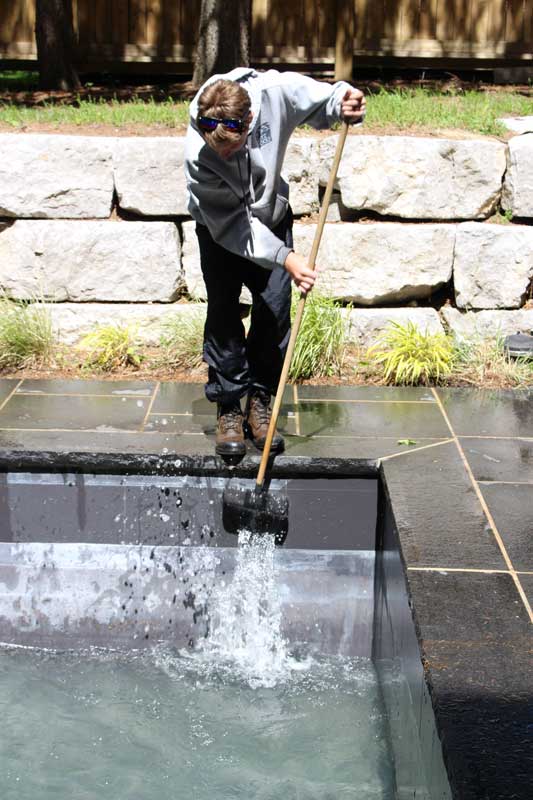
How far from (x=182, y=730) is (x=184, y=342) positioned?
8.19 ft

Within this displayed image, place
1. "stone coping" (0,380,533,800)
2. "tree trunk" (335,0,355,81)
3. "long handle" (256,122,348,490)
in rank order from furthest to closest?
1. "tree trunk" (335,0,355,81)
2. "long handle" (256,122,348,490)
3. "stone coping" (0,380,533,800)

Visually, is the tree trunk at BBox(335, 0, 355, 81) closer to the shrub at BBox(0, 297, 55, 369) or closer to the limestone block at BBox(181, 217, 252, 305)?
the limestone block at BBox(181, 217, 252, 305)

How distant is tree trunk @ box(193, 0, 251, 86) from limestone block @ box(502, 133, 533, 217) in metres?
2.28

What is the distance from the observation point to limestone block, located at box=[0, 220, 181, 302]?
19.3 ft

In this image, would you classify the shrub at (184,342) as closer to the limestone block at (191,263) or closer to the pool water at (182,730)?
the limestone block at (191,263)

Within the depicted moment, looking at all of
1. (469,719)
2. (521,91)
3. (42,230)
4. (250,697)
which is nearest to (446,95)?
(521,91)

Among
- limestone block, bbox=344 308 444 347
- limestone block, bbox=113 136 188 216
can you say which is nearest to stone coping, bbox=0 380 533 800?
limestone block, bbox=344 308 444 347

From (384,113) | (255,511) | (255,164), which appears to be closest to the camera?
(255,164)

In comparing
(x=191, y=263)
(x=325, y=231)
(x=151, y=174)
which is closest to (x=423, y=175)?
(x=325, y=231)

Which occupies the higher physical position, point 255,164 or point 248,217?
point 255,164

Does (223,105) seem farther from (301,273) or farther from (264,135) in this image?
(301,273)

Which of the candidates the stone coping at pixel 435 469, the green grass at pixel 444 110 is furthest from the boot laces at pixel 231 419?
the green grass at pixel 444 110

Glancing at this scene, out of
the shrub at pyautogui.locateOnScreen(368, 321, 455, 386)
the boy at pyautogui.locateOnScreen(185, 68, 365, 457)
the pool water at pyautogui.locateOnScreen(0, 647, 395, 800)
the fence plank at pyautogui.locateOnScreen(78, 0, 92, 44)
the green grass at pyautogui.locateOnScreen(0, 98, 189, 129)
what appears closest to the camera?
the pool water at pyautogui.locateOnScreen(0, 647, 395, 800)

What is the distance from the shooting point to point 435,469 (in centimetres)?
437
